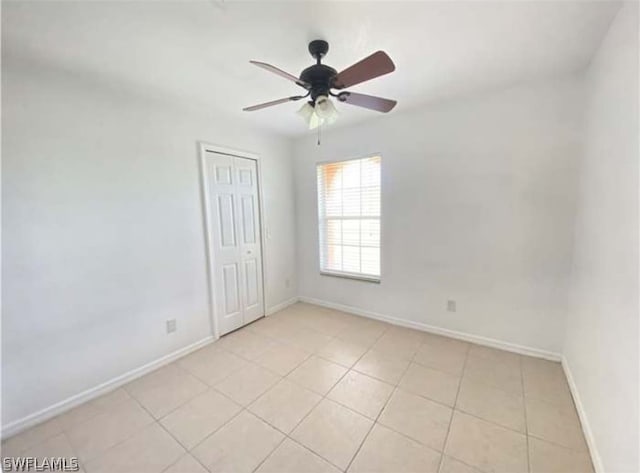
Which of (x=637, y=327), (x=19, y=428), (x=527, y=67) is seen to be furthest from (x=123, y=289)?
(x=527, y=67)

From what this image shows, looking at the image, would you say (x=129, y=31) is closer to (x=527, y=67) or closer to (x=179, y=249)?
(x=179, y=249)

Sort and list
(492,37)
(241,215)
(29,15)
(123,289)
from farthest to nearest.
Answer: (241,215), (123,289), (492,37), (29,15)

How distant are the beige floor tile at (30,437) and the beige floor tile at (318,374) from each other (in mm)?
1569

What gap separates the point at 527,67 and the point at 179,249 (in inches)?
127

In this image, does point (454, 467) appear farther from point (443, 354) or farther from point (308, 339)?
point (308, 339)

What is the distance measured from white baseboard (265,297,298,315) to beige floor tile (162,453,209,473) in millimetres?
2002

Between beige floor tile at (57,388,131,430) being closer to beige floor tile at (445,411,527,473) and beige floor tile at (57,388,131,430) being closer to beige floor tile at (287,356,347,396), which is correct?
beige floor tile at (287,356,347,396)

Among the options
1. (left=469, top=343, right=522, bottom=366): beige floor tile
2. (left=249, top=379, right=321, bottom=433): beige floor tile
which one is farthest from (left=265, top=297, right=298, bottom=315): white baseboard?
(left=469, top=343, right=522, bottom=366): beige floor tile

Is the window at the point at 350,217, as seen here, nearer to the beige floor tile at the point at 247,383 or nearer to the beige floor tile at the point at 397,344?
the beige floor tile at the point at 397,344

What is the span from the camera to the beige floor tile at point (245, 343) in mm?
2629

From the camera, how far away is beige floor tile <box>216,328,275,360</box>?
263 cm

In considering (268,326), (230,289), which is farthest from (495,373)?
(230,289)

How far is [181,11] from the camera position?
1343 mm

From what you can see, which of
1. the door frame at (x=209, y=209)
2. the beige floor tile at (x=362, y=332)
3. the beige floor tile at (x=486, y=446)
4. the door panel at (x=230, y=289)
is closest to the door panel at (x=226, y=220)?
the door frame at (x=209, y=209)
